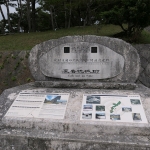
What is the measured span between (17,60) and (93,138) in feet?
15.2

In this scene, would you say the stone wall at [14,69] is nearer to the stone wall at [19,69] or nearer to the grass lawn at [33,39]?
the stone wall at [19,69]

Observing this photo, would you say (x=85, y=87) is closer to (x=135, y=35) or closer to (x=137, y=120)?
(x=137, y=120)

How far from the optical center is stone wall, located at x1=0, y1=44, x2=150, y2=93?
19.1 feet

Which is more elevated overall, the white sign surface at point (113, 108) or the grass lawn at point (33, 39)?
the grass lawn at point (33, 39)

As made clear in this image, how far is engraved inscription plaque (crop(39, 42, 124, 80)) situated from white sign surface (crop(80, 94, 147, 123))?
58 cm

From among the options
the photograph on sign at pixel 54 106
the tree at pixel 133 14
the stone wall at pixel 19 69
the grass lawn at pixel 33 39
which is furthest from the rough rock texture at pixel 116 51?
the grass lawn at pixel 33 39

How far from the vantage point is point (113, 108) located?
2592 mm

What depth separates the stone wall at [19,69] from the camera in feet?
19.1

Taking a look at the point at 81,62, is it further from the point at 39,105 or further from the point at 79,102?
the point at 39,105

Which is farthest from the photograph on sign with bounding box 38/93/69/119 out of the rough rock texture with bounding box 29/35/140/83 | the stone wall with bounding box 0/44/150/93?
the stone wall with bounding box 0/44/150/93

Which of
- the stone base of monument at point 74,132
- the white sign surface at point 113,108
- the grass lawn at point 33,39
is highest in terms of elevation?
the grass lawn at point 33,39

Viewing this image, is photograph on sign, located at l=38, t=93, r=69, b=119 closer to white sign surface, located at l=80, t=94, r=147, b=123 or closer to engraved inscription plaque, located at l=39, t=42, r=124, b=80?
white sign surface, located at l=80, t=94, r=147, b=123

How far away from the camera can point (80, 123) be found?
8.09ft

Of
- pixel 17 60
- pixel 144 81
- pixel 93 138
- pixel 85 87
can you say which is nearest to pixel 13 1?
pixel 17 60
